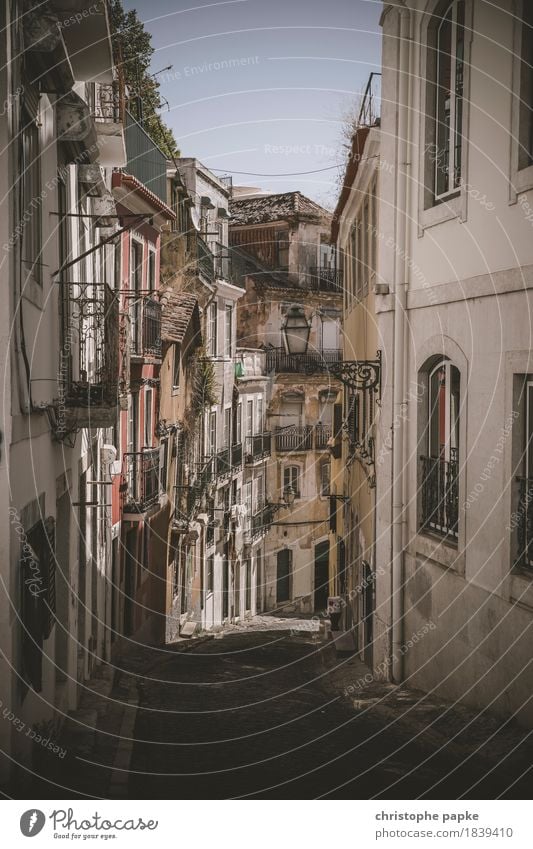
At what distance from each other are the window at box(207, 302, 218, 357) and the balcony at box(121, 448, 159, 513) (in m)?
11.1

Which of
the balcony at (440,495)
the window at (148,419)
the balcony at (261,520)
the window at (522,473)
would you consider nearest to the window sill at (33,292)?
the window at (522,473)

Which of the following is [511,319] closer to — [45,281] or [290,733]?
[45,281]

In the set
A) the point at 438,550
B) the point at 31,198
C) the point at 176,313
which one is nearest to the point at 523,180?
the point at 438,550

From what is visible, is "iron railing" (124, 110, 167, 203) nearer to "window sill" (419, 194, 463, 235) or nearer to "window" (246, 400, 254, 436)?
"window sill" (419, 194, 463, 235)

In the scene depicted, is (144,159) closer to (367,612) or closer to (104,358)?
(104,358)

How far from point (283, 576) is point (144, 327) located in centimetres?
2400

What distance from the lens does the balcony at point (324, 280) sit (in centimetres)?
4394

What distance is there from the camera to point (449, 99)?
10406 millimetres

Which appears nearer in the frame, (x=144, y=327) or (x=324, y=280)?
(x=144, y=327)

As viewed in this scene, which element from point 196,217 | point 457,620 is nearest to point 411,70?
point 457,620

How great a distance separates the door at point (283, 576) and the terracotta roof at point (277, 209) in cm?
1382

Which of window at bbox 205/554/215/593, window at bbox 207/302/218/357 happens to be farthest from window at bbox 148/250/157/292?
window at bbox 205/554/215/593

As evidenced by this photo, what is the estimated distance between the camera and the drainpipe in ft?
37.3

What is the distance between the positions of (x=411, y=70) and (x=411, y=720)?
705cm
